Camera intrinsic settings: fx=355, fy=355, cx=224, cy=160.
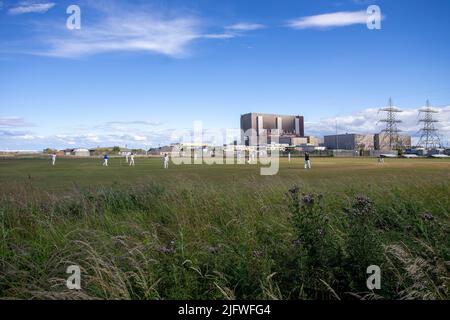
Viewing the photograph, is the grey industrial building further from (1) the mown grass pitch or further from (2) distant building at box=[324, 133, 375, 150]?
(1) the mown grass pitch

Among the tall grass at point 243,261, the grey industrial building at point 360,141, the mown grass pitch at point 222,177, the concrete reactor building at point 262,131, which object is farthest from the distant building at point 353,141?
the tall grass at point 243,261

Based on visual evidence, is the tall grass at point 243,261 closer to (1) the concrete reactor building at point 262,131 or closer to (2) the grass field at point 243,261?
(2) the grass field at point 243,261

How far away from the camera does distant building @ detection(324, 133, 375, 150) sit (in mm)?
164750

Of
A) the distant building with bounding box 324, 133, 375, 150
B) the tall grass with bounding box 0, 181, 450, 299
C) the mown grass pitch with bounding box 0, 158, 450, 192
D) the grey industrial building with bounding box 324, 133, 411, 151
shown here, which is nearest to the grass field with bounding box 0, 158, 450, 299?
the tall grass with bounding box 0, 181, 450, 299

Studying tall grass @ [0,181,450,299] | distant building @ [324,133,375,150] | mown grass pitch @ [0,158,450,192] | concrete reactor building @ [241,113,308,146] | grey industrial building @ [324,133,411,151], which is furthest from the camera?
concrete reactor building @ [241,113,308,146]

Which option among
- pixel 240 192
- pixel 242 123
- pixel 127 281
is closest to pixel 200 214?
pixel 240 192

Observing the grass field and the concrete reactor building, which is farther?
the concrete reactor building

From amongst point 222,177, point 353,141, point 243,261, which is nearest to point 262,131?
point 353,141

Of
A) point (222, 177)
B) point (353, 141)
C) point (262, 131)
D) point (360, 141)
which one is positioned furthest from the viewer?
point (262, 131)

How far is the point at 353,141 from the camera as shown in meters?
165

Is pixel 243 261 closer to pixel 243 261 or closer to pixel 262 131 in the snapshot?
pixel 243 261

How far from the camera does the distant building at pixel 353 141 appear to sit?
16475 cm
